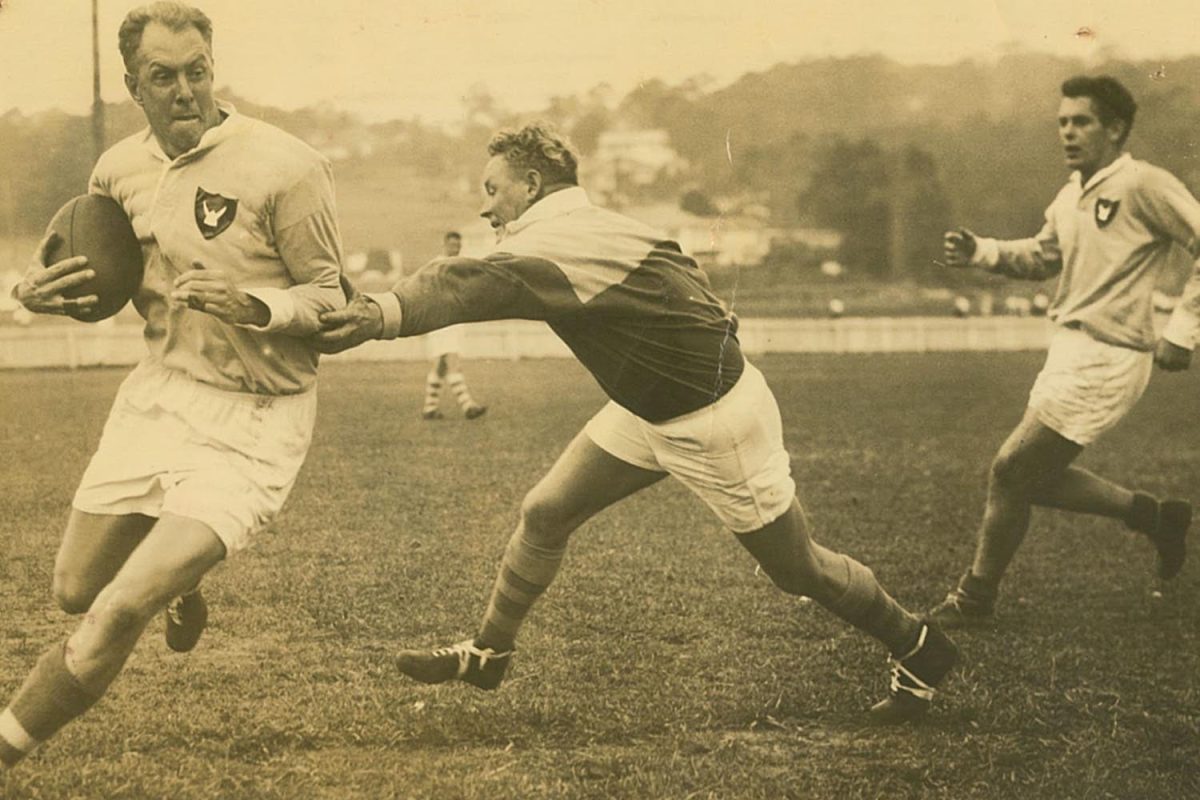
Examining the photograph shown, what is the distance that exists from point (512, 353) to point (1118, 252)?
2843 millimetres

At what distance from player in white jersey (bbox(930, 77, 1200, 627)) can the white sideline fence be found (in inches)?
59.8

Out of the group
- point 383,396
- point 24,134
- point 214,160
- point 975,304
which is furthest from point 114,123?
point 975,304

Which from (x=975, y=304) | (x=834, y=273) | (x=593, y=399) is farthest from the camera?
(x=975, y=304)

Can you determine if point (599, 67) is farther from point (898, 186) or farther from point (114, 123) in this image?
point (898, 186)

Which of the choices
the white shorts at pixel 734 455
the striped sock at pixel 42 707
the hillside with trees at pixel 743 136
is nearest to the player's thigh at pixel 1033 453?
the hillside with trees at pixel 743 136

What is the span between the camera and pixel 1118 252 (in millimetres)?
4289

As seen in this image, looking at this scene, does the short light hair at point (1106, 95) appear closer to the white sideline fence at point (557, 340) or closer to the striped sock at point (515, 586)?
the white sideline fence at point (557, 340)

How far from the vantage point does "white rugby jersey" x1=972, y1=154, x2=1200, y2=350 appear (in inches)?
165

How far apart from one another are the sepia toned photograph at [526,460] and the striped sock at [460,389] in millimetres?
876

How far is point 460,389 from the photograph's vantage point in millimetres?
6406

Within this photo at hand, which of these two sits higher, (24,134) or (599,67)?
(599,67)

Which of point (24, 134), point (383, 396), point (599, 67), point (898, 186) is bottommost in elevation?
point (383, 396)

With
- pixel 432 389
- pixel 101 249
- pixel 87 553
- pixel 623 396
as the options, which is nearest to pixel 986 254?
pixel 623 396

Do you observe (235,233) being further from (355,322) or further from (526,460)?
(526,460)
